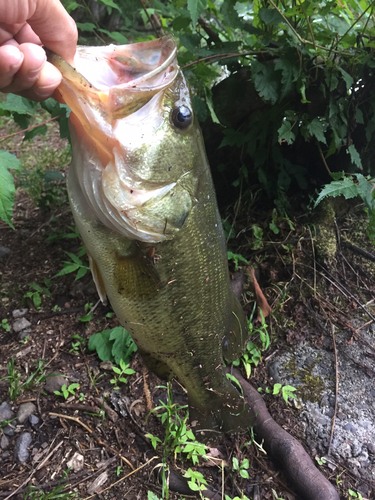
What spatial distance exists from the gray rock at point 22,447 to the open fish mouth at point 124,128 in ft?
5.06

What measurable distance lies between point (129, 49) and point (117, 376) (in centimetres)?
201

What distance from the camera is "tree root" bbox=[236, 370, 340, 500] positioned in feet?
6.37

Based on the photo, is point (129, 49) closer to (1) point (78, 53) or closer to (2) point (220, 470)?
(1) point (78, 53)

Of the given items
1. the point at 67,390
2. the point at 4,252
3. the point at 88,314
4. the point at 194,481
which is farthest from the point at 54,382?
the point at 4,252

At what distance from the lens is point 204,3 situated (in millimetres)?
1574

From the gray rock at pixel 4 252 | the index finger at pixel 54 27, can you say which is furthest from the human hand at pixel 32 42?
the gray rock at pixel 4 252

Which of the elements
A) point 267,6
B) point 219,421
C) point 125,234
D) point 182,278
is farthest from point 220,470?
point 267,6

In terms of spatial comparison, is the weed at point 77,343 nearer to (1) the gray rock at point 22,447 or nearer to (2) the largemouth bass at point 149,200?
(1) the gray rock at point 22,447

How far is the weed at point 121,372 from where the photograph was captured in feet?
7.70

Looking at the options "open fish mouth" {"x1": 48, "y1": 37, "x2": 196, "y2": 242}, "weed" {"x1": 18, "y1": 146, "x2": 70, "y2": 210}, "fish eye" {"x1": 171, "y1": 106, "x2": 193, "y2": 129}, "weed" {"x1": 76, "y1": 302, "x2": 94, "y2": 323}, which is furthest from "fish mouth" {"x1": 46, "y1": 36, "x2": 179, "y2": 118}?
"weed" {"x1": 18, "y1": 146, "x2": 70, "y2": 210}

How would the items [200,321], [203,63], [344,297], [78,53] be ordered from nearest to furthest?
1. [78,53]
2. [200,321]
3. [203,63]
4. [344,297]

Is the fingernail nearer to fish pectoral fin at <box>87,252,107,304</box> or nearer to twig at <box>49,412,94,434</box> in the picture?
fish pectoral fin at <box>87,252,107,304</box>

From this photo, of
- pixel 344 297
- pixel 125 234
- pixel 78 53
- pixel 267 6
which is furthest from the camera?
pixel 344 297

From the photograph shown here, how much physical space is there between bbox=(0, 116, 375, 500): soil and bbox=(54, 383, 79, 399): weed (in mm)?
28
